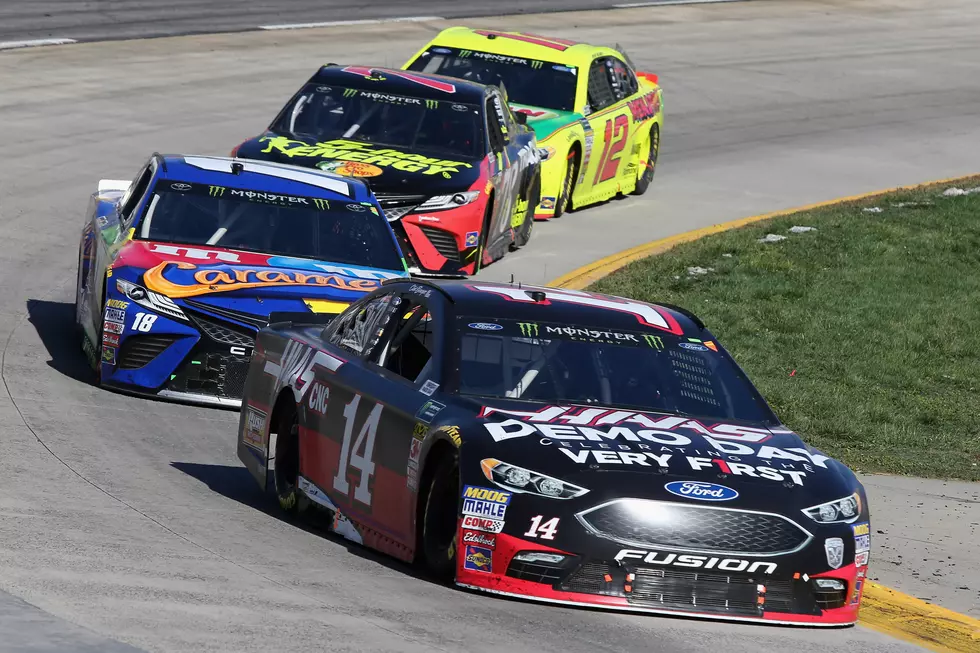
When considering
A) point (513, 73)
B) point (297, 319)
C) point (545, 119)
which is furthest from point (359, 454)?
point (513, 73)

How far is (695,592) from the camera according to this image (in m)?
7.70

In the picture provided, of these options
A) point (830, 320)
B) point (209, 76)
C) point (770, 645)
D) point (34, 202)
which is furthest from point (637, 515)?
point (209, 76)

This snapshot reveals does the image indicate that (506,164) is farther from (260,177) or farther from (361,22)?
(361,22)

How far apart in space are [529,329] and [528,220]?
31.6 ft

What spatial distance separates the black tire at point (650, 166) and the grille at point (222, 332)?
416 inches

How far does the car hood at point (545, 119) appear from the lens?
19.5m

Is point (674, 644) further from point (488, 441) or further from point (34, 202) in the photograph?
point (34, 202)

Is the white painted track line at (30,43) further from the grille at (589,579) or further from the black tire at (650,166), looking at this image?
the grille at (589,579)

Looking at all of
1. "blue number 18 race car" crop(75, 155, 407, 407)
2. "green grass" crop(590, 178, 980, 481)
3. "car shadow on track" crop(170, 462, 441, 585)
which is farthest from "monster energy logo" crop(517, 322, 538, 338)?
"blue number 18 race car" crop(75, 155, 407, 407)

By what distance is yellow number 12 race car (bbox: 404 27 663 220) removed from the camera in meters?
19.9

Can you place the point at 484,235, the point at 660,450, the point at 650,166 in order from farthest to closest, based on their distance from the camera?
the point at 650,166 → the point at 484,235 → the point at 660,450

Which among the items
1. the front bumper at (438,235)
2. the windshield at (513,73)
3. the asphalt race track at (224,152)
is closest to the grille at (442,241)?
the front bumper at (438,235)

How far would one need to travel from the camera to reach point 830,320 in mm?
15414

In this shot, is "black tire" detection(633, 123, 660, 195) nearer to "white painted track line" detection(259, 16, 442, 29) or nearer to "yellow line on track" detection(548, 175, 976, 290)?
"yellow line on track" detection(548, 175, 976, 290)
